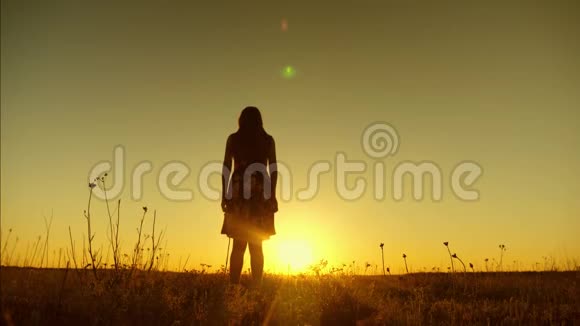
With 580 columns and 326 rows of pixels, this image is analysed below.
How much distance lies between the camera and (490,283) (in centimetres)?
960

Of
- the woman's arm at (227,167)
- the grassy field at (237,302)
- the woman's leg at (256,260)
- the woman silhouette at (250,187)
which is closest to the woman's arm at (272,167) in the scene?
the woman silhouette at (250,187)

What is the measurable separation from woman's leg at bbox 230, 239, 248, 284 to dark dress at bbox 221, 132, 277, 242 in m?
0.23

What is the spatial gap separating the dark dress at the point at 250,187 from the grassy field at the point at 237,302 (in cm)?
89

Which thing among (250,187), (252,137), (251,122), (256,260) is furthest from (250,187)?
(256,260)

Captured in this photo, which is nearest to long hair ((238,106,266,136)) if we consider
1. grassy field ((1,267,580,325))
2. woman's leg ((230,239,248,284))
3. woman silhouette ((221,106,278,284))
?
woman silhouette ((221,106,278,284))

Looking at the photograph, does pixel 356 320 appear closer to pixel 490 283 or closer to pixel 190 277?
pixel 190 277

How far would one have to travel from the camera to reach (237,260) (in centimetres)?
816

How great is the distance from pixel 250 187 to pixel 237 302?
8.76 ft

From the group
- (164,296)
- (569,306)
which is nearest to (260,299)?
(164,296)

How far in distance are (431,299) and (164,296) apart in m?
4.35

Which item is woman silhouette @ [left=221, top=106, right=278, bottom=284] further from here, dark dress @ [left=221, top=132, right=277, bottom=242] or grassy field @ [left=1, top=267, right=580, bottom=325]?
grassy field @ [left=1, top=267, right=580, bottom=325]

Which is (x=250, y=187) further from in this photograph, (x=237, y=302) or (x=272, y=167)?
(x=237, y=302)

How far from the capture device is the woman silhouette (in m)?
8.30

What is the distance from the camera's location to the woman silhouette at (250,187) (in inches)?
327
